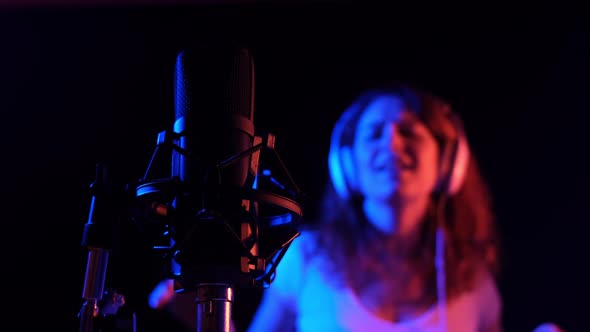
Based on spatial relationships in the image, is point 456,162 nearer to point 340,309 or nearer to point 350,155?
point 350,155

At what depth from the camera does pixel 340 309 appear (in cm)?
162

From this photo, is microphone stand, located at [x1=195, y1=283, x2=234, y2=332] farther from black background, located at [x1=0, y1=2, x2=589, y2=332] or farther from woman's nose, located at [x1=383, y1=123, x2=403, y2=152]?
woman's nose, located at [x1=383, y1=123, x2=403, y2=152]

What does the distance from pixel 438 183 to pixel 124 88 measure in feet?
3.50

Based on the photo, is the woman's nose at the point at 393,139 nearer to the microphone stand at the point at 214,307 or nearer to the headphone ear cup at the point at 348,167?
the headphone ear cup at the point at 348,167

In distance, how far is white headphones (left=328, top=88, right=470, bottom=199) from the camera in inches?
62.6

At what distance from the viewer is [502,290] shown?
A: 158 cm

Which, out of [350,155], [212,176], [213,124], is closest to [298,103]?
[350,155]

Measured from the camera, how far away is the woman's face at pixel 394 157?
1661 millimetres

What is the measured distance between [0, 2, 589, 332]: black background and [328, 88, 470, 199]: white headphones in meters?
0.04

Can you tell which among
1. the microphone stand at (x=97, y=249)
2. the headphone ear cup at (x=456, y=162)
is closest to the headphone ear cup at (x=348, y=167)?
the headphone ear cup at (x=456, y=162)

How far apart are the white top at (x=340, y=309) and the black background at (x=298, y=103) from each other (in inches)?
2.2

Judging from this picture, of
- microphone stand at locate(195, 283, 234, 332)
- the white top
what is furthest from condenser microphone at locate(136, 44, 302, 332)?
the white top

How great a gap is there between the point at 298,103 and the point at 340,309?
2.16 ft

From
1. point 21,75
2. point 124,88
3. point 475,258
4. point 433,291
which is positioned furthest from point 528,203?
point 21,75
